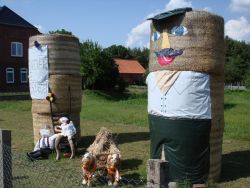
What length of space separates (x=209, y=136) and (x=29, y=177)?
3517 mm

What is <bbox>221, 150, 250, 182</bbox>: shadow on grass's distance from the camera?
28.5ft

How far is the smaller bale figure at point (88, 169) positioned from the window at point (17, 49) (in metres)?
38.1

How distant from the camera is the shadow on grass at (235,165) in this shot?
8.69 metres

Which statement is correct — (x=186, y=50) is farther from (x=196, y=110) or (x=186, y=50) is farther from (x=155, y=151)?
(x=155, y=151)

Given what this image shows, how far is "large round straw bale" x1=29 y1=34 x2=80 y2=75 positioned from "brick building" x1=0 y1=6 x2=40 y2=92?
3243cm

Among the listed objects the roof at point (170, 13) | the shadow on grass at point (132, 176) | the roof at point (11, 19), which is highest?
the roof at point (11, 19)

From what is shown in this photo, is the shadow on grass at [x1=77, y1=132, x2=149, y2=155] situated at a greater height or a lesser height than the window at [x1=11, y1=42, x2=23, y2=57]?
lesser

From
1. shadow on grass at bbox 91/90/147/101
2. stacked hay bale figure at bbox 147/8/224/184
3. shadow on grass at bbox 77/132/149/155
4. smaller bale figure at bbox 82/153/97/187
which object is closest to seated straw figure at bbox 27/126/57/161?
shadow on grass at bbox 77/132/149/155

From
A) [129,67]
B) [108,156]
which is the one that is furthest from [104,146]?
[129,67]

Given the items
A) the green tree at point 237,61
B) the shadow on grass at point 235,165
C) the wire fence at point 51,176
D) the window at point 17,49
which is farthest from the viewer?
the green tree at point 237,61

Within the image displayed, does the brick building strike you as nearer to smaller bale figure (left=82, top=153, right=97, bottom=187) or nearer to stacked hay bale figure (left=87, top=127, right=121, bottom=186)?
stacked hay bale figure (left=87, top=127, right=121, bottom=186)

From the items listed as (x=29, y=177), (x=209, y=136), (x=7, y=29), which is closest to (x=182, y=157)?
(x=209, y=136)

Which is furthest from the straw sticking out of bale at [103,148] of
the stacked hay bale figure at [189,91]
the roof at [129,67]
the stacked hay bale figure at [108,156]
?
the roof at [129,67]

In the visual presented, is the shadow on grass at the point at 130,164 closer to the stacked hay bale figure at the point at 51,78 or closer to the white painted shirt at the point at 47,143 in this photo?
the white painted shirt at the point at 47,143
